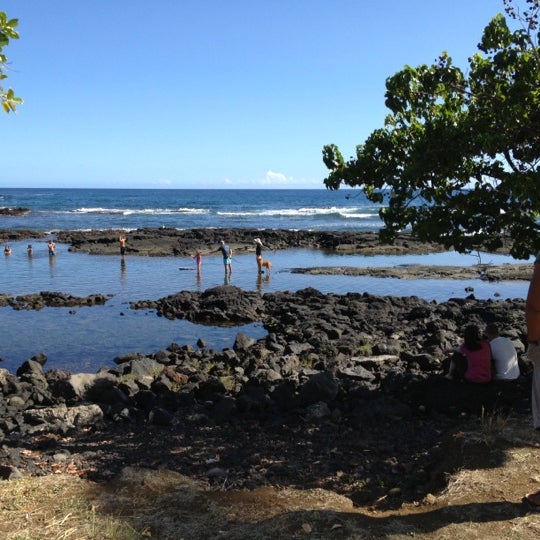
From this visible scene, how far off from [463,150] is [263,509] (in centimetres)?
564

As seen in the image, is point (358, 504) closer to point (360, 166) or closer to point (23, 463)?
point (23, 463)

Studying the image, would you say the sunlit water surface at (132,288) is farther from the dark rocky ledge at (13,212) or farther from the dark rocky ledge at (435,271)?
the dark rocky ledge at (13,212)

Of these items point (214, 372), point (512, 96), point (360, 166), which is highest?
point (512, 96)

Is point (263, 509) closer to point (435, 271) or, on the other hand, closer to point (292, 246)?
point (435, 271)

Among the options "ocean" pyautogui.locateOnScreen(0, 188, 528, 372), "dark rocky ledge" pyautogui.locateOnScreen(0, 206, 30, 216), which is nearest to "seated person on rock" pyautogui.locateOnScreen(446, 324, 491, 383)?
"ocean" pyautogui.locateOnScreen(0, 188, 528, 372)

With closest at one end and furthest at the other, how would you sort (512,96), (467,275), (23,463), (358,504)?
(358,504) → (23,463) → (512,96) → (467,275)

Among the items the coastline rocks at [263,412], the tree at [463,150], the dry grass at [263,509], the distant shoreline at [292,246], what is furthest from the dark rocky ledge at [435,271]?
the dry grass at [263,509]

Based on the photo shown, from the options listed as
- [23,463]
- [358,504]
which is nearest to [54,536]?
[23,463]

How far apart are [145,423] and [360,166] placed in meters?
5.09

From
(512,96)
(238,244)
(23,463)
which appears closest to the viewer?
(23,463)

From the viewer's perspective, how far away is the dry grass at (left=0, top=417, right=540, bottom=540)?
5.40m

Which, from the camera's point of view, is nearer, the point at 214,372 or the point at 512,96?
the point at 512,96

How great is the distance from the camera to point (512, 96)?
887 centimetres

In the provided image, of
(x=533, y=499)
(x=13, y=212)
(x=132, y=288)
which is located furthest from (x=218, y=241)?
(x=533, y=499)
